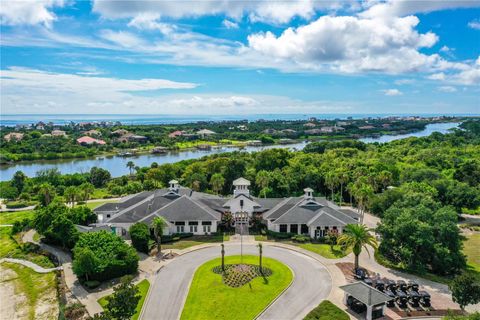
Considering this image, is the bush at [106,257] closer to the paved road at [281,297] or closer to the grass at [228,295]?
the paved road at [281,297]

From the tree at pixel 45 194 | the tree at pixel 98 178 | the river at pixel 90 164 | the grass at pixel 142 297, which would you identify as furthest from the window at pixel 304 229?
the river at pixel 90 164

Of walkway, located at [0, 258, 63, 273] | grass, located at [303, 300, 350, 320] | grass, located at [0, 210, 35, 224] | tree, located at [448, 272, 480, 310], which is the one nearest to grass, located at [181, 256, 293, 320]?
grass, located at [303, 300, 350, 320]

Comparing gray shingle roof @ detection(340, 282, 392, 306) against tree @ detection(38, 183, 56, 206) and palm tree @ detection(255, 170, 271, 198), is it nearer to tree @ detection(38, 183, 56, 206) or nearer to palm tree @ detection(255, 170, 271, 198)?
palm tree @ detection(255, 170, 271, 198)

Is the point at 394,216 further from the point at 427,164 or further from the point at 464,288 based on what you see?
the point at 427,164

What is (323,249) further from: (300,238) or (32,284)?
(32,284)

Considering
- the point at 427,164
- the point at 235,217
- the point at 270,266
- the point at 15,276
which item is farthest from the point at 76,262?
the point at 427,164

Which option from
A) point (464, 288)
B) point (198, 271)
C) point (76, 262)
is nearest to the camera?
point (464, 288)
